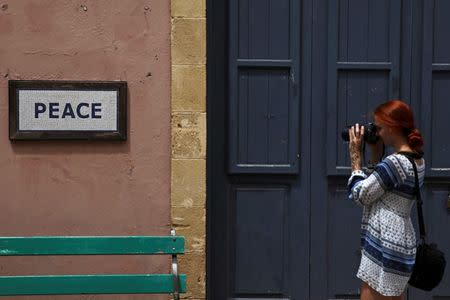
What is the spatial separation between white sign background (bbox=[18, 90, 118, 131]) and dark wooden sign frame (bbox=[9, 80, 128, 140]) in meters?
0.02

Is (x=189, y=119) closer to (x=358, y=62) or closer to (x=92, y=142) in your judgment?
(x=92, y=142)

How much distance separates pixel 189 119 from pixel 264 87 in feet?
1.94

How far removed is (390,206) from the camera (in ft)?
14.1

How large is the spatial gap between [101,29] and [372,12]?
1.82m

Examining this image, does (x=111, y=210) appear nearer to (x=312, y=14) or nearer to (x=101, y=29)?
(x=101, y=29)

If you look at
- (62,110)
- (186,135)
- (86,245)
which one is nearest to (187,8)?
(186,135)

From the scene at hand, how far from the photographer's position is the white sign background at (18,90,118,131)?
5.42 meters

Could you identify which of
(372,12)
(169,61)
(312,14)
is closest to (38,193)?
(169,61)

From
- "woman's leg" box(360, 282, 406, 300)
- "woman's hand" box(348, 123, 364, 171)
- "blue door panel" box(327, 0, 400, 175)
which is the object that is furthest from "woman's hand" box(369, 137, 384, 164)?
"blue door panel" box(327, 0, 400, 175)

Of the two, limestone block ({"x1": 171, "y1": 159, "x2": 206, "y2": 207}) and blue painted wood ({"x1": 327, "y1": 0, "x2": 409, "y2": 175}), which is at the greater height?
blue painted wood ({"x1": 327, "y1": 0, "x2": 409, "y2": 175})

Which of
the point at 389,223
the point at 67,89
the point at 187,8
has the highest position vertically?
the point at 187,8

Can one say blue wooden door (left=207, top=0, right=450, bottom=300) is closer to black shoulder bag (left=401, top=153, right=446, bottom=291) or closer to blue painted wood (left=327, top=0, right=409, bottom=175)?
blue painted wood (left=327, top=0, right=409, bottom=175)

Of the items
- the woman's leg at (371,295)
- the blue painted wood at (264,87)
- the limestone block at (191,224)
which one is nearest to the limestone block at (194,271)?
the limestone block at (191,224)

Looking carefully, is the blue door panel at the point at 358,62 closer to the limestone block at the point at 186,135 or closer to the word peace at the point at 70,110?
the limestone block at the point at 186,135
